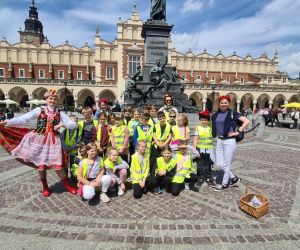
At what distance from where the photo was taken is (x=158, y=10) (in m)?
12.8

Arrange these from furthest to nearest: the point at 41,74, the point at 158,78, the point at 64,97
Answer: the point at 41,74, the point at 64,97, the point at 158,78

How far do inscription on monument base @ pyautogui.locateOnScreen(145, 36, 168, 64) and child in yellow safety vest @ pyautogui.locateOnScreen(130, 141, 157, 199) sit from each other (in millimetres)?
9529

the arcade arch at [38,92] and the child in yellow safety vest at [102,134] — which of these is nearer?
the child in yellow safety vest at [102,134]

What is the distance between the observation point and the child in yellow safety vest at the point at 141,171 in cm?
416

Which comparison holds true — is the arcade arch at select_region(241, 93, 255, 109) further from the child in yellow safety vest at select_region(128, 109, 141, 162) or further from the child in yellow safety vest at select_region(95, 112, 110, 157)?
the child in yellow safety vest at select_region(95, 112, 110, 157)

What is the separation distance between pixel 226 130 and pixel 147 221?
225 cm

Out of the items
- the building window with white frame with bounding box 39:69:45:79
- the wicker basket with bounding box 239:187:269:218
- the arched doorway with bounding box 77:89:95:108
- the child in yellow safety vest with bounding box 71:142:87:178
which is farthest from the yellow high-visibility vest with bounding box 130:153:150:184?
the building window with white frame with bounding box 39:69:45:79

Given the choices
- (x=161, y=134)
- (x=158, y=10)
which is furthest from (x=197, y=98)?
(x=161, y=134)

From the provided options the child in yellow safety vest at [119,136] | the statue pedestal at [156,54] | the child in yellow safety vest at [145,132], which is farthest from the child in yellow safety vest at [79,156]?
the statue pedestal at [156,54]

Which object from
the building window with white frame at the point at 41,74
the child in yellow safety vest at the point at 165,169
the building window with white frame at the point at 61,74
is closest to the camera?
the child in yellow safety vest at the point at 165,169

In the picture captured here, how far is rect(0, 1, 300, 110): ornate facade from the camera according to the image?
1495 inches

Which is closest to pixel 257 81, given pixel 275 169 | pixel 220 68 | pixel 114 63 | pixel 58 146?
pixel 220 68

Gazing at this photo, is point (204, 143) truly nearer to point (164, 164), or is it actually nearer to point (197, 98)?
point (164, 164)

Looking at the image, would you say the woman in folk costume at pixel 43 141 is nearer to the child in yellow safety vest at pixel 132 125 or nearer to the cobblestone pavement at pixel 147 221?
the cobblestone pavement at pixel 147 221
